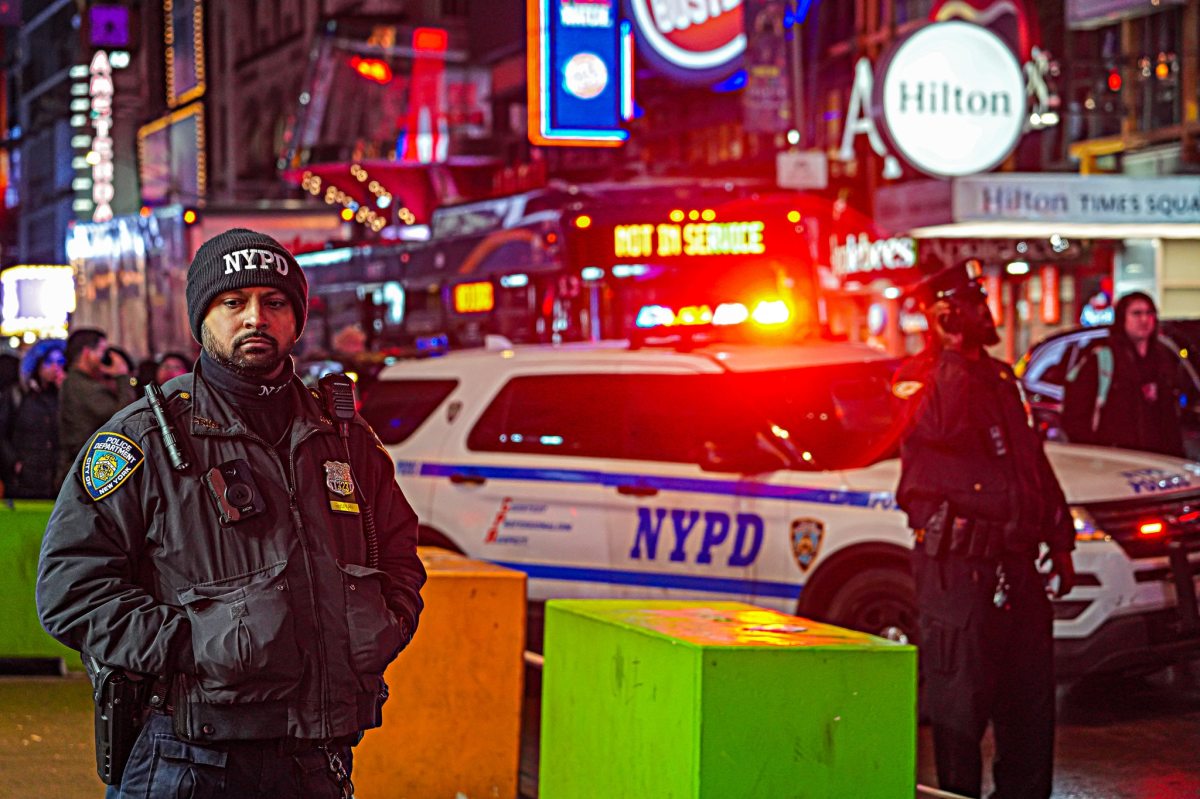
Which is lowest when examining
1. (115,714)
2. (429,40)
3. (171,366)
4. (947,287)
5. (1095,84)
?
(115,714)

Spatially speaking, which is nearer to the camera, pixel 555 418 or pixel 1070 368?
pixel 555 418

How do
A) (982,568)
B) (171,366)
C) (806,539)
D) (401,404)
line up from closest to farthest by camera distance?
1. (982,568)
2. (806,539)
3. (401,404)
4. (171,366)

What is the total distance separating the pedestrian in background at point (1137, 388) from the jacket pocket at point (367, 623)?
8.15 meters

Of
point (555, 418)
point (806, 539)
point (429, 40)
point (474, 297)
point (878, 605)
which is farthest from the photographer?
point (429, 40)

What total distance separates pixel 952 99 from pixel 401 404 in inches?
537

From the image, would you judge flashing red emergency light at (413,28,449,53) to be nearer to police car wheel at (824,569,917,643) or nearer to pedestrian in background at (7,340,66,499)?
pedestrian in background at (7,340,66,499)

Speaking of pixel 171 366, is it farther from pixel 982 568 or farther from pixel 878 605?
pixel 982 568

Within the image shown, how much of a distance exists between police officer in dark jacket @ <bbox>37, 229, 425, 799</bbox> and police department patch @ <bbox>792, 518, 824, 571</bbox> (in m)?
5.25

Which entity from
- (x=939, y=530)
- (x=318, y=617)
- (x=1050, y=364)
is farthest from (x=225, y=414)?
(x=1050, y=364)

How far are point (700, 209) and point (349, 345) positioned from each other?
6.13 metres

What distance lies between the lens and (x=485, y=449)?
1036 centimetres

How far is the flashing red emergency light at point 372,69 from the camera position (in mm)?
31938

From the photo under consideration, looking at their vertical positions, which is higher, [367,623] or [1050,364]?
[1050,364]

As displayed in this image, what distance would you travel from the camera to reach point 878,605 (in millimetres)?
8891
